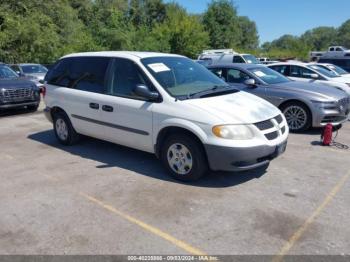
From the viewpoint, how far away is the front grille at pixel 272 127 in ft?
14.9

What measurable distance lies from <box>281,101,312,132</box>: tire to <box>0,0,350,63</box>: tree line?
76.0ft

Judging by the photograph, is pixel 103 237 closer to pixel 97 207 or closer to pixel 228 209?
pixel 97 207

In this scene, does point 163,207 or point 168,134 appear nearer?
point 163,207

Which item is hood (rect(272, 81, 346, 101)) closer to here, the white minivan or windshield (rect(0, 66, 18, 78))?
the white minivan

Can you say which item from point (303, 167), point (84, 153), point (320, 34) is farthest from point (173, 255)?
point (320, 34)

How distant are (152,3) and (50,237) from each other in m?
62.5

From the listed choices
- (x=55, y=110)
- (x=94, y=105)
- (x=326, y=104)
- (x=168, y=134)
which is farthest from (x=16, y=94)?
(x=326, y=104)

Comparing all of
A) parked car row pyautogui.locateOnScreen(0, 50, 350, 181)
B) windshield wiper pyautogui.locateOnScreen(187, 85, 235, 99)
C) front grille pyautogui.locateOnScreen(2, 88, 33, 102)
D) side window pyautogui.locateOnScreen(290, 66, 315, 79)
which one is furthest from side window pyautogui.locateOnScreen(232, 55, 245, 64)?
windshield wiper pyautogui.locateOnScreen(187, 85, 235, 99)

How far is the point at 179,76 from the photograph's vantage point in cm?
525

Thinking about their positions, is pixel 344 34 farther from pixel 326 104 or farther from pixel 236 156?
pixel 236 156

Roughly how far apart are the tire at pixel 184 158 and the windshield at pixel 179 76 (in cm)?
67

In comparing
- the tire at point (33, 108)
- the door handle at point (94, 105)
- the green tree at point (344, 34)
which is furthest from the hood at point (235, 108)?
the green tree at point (344, 34)

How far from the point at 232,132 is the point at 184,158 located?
2.56 ft

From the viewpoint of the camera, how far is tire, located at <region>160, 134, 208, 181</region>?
14.9ft
